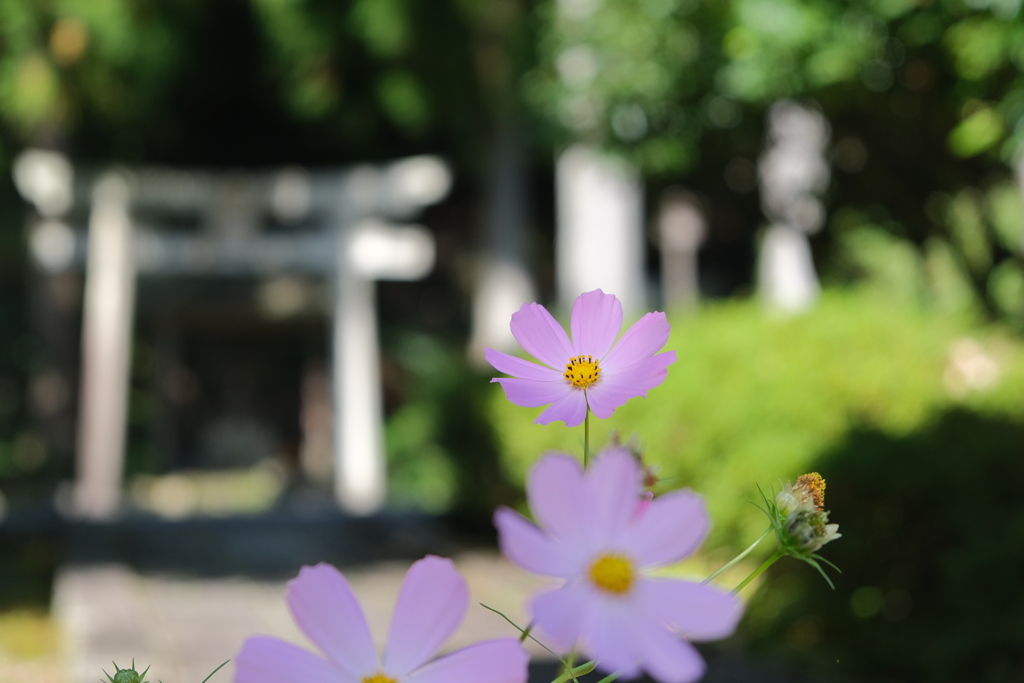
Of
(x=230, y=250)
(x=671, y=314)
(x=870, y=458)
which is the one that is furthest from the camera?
(x=230, y=250)

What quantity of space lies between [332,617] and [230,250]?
7.68 m

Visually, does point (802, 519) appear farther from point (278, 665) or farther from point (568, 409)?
point (278, 665)

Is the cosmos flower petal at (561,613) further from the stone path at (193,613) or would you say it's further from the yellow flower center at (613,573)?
the stone path at (193,613)

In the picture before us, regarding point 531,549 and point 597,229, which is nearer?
point 531,549

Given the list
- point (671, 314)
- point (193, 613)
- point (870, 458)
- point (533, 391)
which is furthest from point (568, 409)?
point (671, 314)

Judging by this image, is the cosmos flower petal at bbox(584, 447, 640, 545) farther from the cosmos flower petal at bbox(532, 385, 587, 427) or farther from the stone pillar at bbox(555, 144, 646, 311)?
the stone pillar at bbox(555, 144, 646, 311)

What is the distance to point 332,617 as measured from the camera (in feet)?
1.27

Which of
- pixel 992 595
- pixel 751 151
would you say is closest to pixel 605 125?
pixel 751 151

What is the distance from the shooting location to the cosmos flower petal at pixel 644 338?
0.44 metres

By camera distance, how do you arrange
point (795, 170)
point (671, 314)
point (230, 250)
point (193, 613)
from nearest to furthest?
point (193, 613) → point (795, 170) → point (671, 314) → point (230, 250)

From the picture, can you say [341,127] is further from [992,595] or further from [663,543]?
[663,543]

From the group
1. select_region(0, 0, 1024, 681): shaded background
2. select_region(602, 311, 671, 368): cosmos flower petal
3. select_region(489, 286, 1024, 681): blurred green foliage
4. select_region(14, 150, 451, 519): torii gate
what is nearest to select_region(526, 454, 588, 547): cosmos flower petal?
select_region(602, 311, 671, 368): cosmos flower petal

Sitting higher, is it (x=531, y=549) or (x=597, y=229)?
(x=597, y=229)

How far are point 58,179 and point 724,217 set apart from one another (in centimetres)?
738
